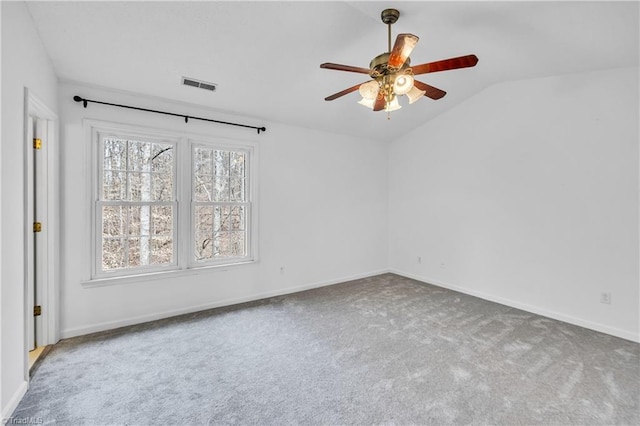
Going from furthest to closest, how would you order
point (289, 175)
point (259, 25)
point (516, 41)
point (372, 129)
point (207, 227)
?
point (372, 129) → point (289, 175) → point (207, 227) → point (516, 41) → point (259, 25)

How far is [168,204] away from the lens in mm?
3445

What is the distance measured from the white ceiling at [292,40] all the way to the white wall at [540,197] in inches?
14.8

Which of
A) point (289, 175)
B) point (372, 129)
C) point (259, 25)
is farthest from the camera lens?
point (372, 129)

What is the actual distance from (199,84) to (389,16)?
1.99 meters

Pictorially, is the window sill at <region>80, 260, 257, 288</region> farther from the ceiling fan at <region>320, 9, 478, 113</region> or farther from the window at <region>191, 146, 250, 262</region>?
the ceiling fan at <region>320, 9, 478, 113</region>

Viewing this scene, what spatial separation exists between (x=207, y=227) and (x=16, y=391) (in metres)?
2.14

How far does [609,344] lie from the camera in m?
2.78

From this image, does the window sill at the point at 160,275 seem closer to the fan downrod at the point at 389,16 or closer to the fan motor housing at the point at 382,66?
the fan motor housing at the point at 382,66

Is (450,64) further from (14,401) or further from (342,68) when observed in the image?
(14,401)

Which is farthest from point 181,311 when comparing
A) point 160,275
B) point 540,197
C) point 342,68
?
point 540,197

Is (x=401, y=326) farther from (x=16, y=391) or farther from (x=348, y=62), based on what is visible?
(x=16, y=391)

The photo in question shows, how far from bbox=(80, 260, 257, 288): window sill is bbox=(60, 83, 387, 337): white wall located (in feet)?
0.12

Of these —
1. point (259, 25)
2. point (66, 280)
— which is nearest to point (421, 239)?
point (259, 25)

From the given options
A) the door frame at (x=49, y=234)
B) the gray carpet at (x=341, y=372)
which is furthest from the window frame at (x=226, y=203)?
the door frame at (x=49, y=234)
